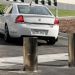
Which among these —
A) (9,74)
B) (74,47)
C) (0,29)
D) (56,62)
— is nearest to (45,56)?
(56,62)

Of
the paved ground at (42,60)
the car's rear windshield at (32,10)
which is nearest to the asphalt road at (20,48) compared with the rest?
the paved ground at (42,60)

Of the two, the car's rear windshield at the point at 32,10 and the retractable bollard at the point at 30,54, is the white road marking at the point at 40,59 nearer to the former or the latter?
the retractable bollard at the point at 30,54

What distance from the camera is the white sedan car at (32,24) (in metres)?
15.9

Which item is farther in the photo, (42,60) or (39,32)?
(39,32)

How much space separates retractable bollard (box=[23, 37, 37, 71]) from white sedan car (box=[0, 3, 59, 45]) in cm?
551

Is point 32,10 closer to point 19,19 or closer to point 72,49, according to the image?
point 19,19

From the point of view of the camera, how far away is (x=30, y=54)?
10258 millimetres

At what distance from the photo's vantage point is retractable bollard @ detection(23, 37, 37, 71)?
33.7 ft

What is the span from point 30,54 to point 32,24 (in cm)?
576

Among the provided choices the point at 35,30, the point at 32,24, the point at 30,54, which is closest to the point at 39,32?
the point at 35,30

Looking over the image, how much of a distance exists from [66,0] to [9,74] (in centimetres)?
5032

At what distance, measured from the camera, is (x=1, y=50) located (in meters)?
14.6

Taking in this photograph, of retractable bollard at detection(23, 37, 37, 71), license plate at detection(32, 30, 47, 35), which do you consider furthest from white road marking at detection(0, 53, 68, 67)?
license plate at detection(32, 30, 47, 35)

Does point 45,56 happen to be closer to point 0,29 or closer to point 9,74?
point 9,74
